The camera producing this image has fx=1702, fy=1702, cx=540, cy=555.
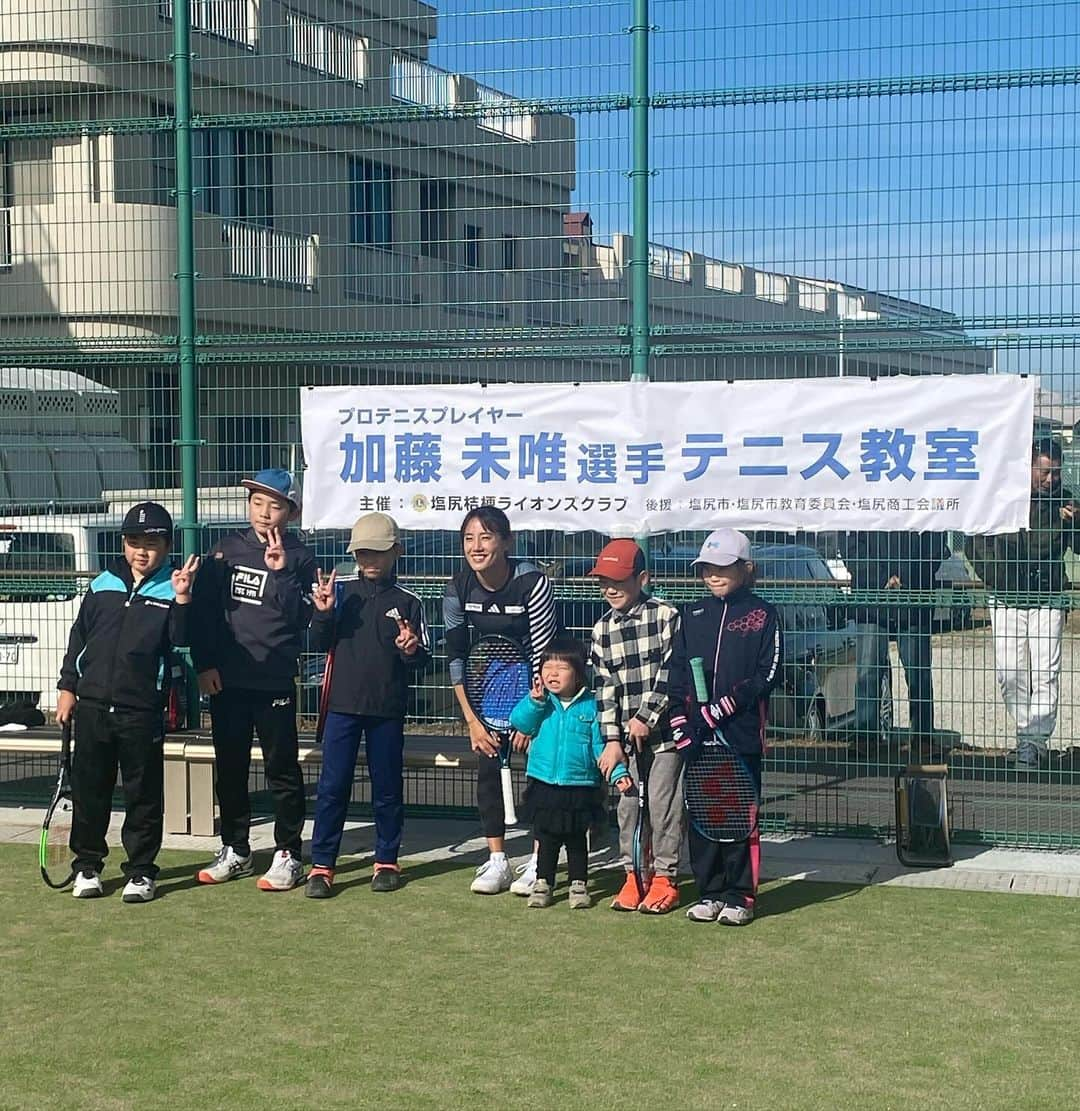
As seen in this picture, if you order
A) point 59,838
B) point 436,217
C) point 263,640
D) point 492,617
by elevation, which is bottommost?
point 59,838

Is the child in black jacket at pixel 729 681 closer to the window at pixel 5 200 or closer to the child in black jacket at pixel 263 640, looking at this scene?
the child in black jacket at pixel 263 640

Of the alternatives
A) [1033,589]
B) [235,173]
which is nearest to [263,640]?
[235,173]

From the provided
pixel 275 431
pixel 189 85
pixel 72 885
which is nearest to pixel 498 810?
pixel 72 885

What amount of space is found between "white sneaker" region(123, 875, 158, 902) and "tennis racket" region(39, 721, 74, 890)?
0.38 metres

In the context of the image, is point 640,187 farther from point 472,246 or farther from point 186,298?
point 186,298

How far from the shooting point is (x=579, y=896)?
285 inches

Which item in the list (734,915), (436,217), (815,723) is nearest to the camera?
(734,915)

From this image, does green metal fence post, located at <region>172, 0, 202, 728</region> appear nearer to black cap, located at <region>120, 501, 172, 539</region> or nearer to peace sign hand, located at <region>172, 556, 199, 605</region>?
black cap, located at <region>120, 501, 172, 539</region>

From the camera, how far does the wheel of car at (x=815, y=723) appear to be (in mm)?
8578

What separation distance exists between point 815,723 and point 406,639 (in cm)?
232

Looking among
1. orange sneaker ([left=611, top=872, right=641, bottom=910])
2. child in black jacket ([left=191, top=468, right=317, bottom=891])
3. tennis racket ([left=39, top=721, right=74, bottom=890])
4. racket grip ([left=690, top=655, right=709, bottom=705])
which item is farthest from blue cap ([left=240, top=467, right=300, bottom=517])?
orange sneaker ([left=611, top=872, right=641, bottom=910])

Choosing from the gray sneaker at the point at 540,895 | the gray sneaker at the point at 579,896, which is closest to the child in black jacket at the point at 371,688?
the gray sneaker at the point at 540,895

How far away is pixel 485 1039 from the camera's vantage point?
554 centimetres

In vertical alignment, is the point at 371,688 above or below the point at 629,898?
above
